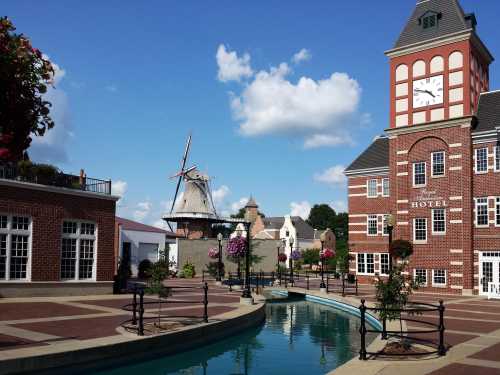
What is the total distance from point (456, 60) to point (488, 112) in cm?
417

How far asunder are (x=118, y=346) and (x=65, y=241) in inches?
551

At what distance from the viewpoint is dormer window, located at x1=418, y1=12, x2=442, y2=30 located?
36.4 meters

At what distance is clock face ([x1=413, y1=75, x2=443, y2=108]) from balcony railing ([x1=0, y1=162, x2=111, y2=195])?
2239 cm

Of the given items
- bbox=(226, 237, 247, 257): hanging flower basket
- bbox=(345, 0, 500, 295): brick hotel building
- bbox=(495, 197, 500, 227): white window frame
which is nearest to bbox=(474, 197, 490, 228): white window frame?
bbox=(345, 0, 500, 295): brick hotel building

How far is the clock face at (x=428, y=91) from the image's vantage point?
35250mm

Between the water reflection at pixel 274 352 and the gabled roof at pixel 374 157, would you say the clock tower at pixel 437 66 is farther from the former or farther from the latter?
the water reflection at pixel 274 352

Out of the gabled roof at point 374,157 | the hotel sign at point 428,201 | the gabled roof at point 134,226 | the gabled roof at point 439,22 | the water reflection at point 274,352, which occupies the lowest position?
the water reflection at point 274,352

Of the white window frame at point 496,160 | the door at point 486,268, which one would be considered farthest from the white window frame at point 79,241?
the white window frame at point 496,160

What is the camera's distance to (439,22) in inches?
1431

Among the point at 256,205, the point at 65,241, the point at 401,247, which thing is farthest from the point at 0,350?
the point at 256,205

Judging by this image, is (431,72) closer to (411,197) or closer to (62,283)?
(411,197)

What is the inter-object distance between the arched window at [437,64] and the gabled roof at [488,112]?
3.96 meters

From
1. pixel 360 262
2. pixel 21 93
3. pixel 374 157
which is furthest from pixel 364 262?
pixel 21 93

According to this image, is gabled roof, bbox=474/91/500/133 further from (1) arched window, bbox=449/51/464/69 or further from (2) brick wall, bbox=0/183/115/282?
(2) brick wall, bbox=0/183/115/282
